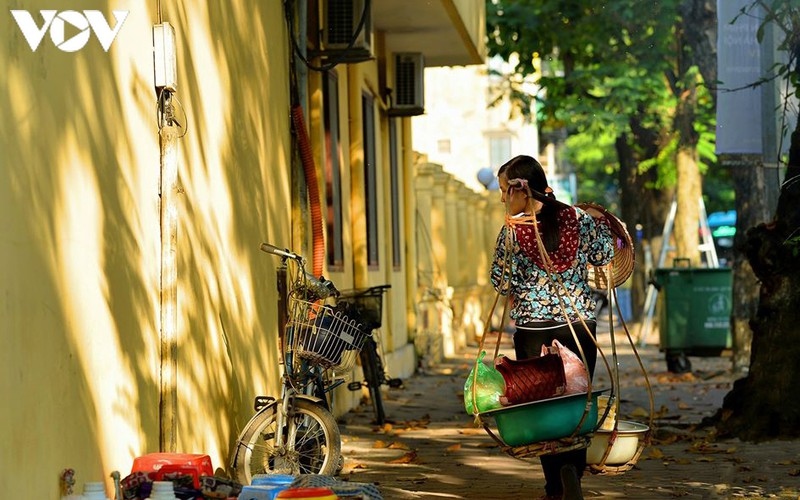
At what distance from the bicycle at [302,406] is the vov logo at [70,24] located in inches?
86.3

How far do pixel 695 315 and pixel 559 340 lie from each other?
12.7m

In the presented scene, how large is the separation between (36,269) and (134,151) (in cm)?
152

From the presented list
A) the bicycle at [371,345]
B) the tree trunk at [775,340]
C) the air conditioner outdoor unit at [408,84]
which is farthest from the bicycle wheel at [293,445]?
the air conditioner outdoor unit at [408,84]

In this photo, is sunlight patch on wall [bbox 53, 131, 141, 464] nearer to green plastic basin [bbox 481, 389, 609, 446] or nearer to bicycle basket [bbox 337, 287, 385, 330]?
green plastic basin [bbox 481, 389, 609, 446]

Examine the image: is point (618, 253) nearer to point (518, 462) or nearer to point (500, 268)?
point (500, 268)

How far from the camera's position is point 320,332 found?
8586mm

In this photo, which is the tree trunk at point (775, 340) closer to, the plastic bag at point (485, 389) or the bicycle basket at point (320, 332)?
the bicycle basket at point (320, 332)

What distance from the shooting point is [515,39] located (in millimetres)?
25203

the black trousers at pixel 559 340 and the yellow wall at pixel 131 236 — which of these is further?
the black trousers at pixel 559 340

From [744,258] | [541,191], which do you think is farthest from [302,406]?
[744,258]

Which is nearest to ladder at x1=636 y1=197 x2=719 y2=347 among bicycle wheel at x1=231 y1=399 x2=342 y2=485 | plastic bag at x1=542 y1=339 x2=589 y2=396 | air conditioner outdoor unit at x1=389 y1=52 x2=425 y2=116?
air conditioner outdoor unit at x1=389 y1=52 x2=425 y2=116

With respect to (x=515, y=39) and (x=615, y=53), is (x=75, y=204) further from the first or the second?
(x=615, y=53)

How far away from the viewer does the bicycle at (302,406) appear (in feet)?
27.5

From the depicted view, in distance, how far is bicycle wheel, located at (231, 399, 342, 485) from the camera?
833 centimetres
